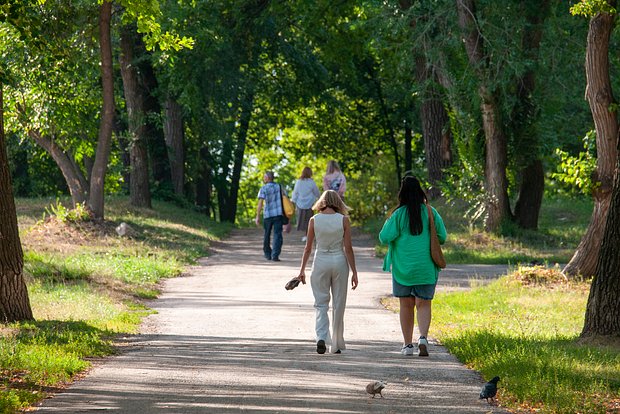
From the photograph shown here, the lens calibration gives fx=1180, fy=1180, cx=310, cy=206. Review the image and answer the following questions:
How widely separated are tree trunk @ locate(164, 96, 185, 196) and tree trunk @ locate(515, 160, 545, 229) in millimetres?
15020

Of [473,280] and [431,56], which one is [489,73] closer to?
[431,56]

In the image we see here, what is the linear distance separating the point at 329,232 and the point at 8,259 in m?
3.55

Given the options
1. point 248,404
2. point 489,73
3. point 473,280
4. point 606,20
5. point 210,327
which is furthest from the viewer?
point 489,73

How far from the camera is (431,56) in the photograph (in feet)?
86.6

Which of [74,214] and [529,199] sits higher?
[529,199]

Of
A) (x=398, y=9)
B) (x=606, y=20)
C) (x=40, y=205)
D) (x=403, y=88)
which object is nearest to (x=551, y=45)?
(x=398, y=9)

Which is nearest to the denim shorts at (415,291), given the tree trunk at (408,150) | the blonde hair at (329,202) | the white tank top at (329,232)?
the white tank top at (329,232)

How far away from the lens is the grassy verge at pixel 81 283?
10.4 m

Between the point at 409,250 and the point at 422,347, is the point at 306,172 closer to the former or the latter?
the point at 409,250

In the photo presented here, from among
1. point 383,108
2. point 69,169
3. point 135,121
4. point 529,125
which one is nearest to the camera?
point 69,169

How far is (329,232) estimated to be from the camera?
12344mm

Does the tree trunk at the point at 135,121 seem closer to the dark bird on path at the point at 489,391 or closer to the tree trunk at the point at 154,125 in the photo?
the tree trunk at the point at 154,125

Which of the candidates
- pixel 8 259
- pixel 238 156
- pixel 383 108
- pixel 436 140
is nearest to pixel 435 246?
pixel 8 259

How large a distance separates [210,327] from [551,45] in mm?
15058
